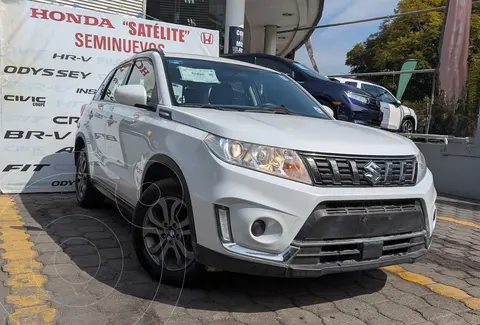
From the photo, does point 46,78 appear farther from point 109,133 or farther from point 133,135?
point 133,135

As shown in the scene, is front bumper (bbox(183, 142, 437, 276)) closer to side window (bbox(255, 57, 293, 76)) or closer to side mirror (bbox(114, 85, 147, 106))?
side mirror (bbox(114, 85, 147, 106))

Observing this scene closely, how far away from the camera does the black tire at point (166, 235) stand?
3.09 m

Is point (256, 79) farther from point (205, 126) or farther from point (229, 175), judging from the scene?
point (229, 175)

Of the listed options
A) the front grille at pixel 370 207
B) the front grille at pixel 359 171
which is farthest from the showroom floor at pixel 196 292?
the front grille at pixel 359 171

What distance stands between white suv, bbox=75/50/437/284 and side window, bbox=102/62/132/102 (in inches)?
35.3

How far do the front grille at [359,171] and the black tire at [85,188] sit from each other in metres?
3.14

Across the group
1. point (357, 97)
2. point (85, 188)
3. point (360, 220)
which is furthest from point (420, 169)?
point (357, 97)

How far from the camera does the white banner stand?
6.09m

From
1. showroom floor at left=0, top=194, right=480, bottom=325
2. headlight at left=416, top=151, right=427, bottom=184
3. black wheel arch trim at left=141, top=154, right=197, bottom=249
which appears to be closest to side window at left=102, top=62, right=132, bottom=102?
showroom floor at left=0, top=194, right=480, bottom=325

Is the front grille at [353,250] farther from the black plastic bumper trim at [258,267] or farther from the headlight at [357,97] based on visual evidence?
the headlight at [357,97]

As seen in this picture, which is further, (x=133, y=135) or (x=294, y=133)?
(x=133, y=135)

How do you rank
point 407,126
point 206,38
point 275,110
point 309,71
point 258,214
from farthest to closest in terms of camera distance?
point 407,126 → point 309,71 → point 206,38 → point 275,110 → point 258,214

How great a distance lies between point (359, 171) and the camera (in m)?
2.95

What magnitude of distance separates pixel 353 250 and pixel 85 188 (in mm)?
3458
